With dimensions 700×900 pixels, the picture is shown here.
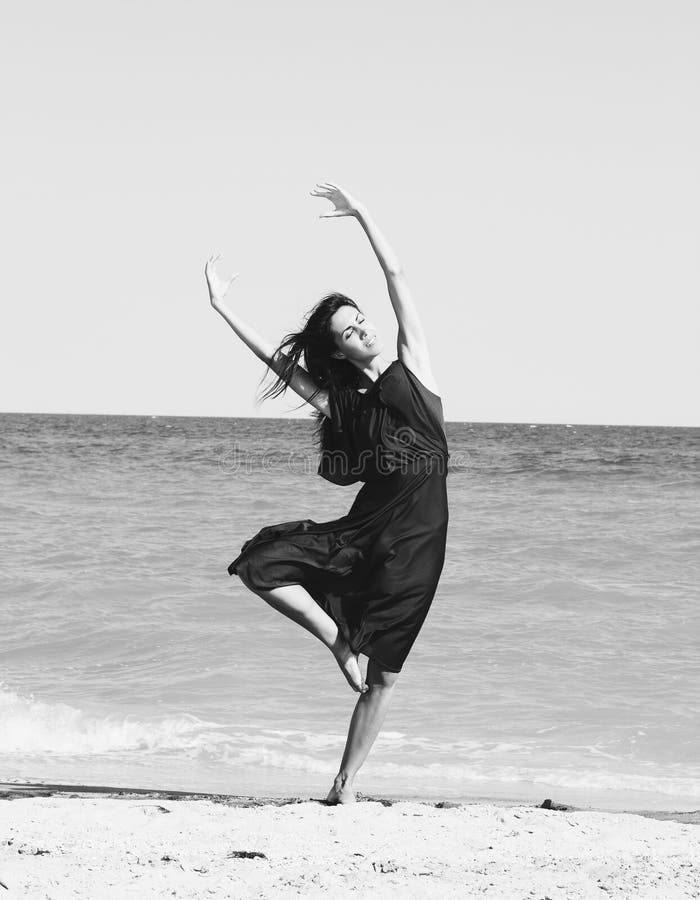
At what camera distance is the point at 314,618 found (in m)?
4.10

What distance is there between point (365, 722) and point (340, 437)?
109 centimetres

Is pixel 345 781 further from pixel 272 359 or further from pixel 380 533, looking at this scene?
pixel 272 359

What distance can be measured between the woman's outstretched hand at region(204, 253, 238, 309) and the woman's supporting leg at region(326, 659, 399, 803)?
1.50 metres

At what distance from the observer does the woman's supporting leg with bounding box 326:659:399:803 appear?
4188mm

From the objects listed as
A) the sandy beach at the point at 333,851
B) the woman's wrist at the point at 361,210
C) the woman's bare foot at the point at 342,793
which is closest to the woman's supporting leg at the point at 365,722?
the woman's bare foot at the point at 342,793

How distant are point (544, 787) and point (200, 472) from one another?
63.2 feet

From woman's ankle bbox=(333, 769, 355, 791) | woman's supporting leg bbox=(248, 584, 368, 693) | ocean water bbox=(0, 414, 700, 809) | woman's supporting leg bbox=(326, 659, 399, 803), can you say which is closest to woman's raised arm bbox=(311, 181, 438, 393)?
woman's supporting leg bbox=(248, 584, 368, 693)

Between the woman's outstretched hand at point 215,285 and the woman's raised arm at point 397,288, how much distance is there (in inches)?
19.7

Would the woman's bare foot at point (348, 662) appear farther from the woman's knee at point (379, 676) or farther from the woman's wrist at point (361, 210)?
the woman's wrist at point (361, 210)

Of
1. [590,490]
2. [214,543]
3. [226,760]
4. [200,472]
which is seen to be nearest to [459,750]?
[226,760]

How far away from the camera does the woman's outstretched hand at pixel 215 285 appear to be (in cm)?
428

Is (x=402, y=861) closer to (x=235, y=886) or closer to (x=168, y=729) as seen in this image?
(x=235, y=886)

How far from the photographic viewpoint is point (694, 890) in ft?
11.2

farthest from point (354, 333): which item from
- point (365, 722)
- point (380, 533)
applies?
point (365, 722)
